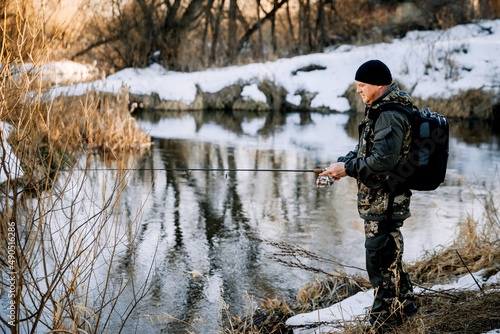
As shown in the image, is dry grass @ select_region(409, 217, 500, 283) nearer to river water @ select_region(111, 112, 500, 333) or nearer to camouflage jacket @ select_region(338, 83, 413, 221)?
river water @ select_region(111, 112, 500, 333)

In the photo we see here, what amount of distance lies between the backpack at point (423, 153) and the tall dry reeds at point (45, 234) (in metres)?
1.44

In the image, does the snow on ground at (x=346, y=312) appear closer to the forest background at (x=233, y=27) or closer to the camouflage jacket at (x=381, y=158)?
the camouflage jacket at (x=381, y=158)

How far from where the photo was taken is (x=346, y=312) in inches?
137

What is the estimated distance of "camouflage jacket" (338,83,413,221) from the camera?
9.30 ft

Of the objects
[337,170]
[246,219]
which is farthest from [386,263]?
[246,219]

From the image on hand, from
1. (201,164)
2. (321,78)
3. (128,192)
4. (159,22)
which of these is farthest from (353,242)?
(159,22)

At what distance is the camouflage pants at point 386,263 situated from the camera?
2943mm

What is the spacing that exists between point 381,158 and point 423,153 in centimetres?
24

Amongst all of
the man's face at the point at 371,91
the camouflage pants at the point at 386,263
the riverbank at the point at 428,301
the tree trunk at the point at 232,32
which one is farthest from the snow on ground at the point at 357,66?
the camouflage pants at the point at 386,263

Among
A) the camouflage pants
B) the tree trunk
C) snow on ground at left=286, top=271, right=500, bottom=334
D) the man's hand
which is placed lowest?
snow on ground at left=286, top=271, right=500, bottom=334

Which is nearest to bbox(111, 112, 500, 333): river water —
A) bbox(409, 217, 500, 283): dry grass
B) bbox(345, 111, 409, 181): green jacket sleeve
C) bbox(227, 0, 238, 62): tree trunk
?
bbox(409, 217, 500, 283): dry grass

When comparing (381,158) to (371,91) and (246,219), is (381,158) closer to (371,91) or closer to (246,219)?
(371,91)

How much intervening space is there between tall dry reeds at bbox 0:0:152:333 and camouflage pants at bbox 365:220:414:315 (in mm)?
1276

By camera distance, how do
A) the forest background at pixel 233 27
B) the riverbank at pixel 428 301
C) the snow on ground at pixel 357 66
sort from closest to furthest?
the riverbank at pixel 428 301 → the snow on ground at pixel 357 66 → the forest background at pixel 233 27
